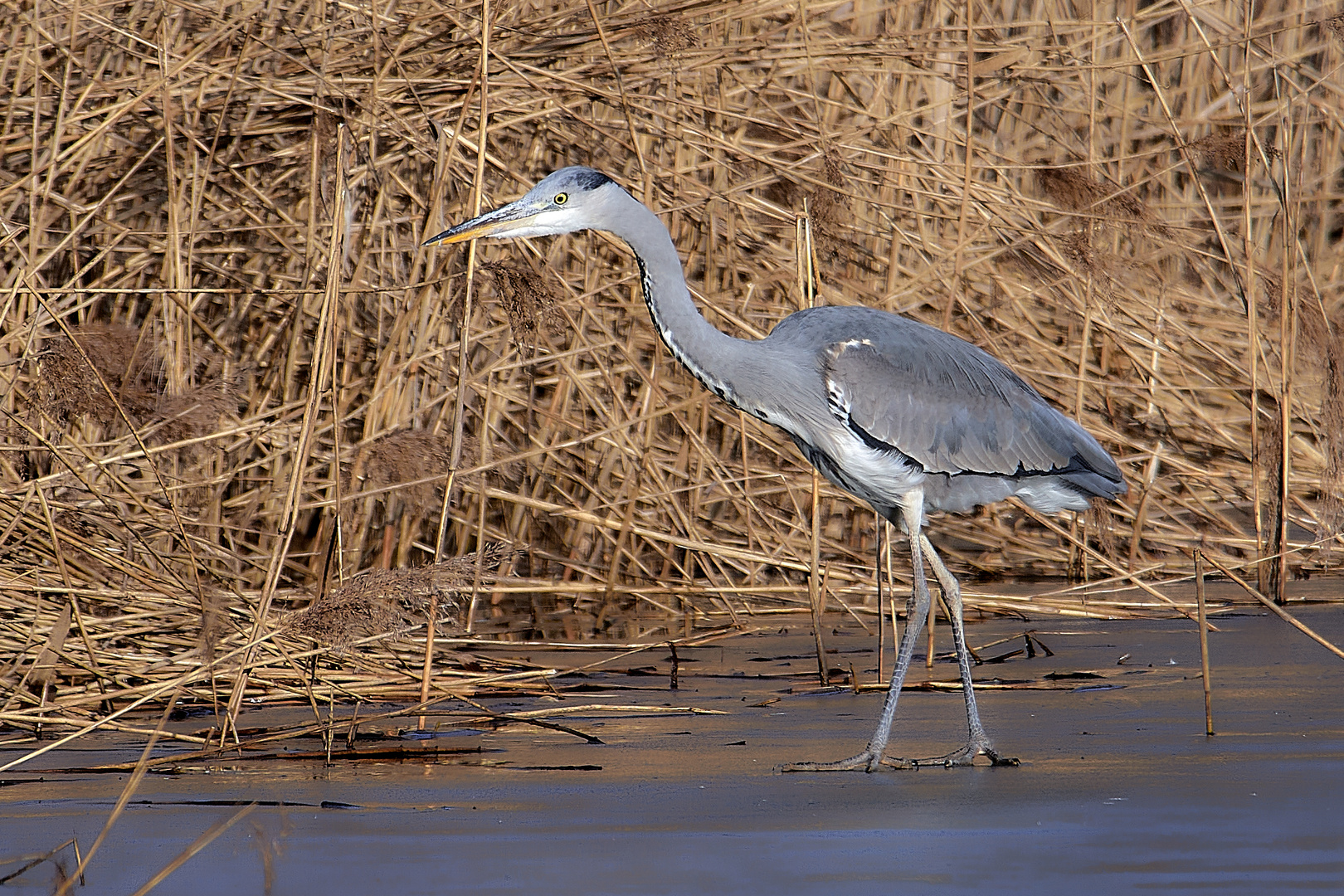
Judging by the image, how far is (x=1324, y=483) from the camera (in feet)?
21.4

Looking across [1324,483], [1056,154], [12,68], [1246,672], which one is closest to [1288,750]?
[1246,672]

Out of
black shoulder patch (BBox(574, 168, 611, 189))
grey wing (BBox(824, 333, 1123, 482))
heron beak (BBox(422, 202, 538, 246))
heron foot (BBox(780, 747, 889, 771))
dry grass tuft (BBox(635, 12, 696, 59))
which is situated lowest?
heron foot (BBox(780, 747, 889, 771))

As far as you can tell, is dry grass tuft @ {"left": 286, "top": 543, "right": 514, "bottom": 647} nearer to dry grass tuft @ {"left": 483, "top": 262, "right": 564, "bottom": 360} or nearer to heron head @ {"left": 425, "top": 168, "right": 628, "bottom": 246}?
dry grass tuft @ {"left": 483, "top": 262, "right": 564, "bottom": 360}

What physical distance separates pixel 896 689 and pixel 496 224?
1708 mm

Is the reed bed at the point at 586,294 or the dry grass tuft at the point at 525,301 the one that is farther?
the reed bed at the point at 586,294

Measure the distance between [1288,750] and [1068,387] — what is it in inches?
143

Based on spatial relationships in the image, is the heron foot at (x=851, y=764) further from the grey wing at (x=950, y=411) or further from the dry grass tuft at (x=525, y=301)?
the dry grass tuft at (x=525, y=301)

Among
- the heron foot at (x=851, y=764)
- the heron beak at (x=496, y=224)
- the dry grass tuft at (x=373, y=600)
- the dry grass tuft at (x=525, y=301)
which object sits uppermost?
the heron beak at (x=496, y=224)

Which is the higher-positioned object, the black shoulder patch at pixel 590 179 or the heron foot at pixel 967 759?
the black shoulder patch at pixel 590 179

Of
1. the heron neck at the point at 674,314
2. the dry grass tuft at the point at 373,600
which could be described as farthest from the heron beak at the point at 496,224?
the dry grass tuft at the point at 373,600

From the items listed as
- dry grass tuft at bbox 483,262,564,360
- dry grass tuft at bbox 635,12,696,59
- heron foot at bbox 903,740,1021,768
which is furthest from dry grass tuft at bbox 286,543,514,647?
dry grass tuft at bbox 635,12,696,59

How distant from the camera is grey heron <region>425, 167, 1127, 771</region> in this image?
183 inches

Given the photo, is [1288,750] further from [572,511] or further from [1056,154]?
[1056,154]

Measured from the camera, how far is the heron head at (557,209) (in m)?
4.55
